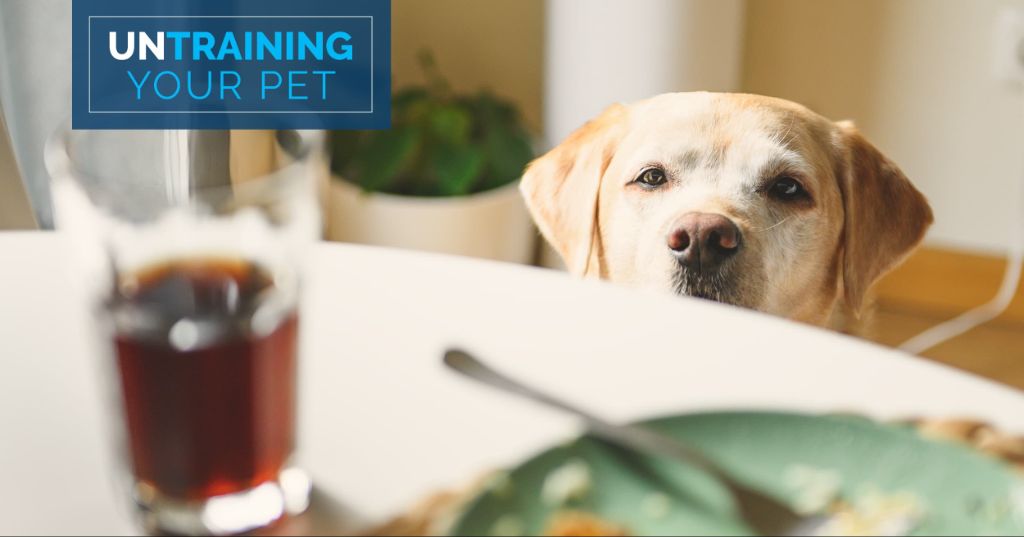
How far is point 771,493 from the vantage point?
0.53 m

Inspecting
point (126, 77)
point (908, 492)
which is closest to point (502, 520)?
point (908, 492)

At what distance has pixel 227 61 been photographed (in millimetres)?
1942

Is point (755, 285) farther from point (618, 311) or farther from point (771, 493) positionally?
point (771, 493)

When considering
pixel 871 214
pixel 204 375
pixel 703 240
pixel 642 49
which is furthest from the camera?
pixel 642 49

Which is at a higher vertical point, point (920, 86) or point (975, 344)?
point (920, 86)

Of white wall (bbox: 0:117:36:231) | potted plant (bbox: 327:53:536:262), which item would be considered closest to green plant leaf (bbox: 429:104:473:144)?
potted plant (bbox: 327:53:536:262)

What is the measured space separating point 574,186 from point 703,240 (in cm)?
19

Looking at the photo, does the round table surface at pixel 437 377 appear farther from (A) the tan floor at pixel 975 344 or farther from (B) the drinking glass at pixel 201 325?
(A) the tan floor at pixel 975 344

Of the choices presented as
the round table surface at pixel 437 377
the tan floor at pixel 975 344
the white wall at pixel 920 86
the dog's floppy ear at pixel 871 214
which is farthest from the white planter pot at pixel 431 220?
the round table surface at pixel 437 377

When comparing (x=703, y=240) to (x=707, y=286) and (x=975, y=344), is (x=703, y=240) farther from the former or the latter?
(x=975, y=344)

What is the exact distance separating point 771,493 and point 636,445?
0.22 ft

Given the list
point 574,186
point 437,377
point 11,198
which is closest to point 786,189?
point 574,186

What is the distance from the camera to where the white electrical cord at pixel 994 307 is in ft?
6.60

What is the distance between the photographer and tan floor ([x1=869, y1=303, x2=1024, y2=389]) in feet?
6.47
